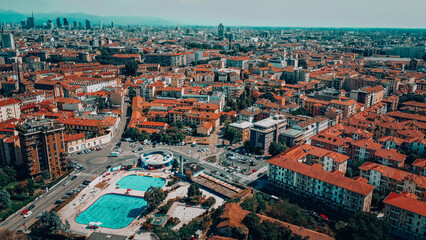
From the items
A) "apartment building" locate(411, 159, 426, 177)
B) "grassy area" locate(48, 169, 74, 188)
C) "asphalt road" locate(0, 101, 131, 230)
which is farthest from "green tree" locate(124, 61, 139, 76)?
"apartment building" locate(411, 159, 426, 177)

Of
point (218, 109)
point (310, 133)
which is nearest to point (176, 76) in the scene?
point (218, 109)

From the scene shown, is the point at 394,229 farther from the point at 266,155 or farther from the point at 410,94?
the point at 410,94

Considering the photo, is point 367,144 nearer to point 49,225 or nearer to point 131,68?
point 49,225

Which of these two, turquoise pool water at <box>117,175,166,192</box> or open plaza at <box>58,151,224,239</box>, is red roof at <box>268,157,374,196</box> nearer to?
open plaza at <box>58,151,224,239</box>

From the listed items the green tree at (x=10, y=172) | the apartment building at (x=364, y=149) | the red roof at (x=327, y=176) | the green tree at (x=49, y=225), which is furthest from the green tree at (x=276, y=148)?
the green tree at (x=10, y=172)

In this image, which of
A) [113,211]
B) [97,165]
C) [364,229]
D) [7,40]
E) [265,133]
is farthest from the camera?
[7,40]

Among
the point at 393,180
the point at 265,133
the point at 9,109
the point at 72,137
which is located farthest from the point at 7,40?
the point at 393,180

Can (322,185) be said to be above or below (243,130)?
below
